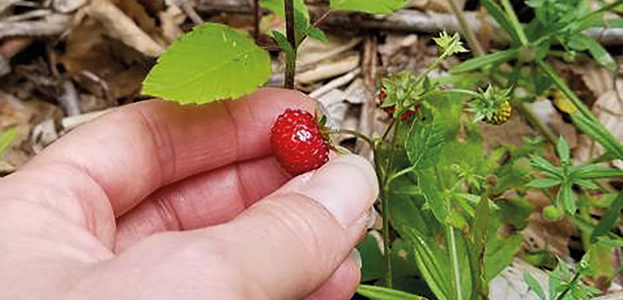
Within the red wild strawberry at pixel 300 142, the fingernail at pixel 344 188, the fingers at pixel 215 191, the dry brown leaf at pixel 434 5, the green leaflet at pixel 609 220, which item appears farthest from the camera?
the dry brown leaf at pixel 434 5

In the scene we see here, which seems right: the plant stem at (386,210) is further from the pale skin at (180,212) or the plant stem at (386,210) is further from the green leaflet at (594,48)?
the green leaflet at (594,48)

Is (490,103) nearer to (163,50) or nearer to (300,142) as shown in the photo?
(300,142)

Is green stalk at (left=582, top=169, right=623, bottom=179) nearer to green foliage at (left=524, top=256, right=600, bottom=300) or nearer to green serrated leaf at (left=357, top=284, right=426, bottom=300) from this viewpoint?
green foliage at (left=524, top=256, right=600, bottom=300)

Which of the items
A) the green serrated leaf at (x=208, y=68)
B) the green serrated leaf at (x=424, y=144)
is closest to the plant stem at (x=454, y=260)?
the green serrated leaf at (x=424, y=144)

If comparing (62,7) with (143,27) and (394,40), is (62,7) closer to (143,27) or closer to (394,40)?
(143,27)

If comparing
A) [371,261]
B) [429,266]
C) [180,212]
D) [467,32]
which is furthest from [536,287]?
[467,32]

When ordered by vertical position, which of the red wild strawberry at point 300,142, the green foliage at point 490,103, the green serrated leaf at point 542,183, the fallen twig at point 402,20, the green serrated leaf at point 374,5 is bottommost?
the green serrated leaf at point 542,183
